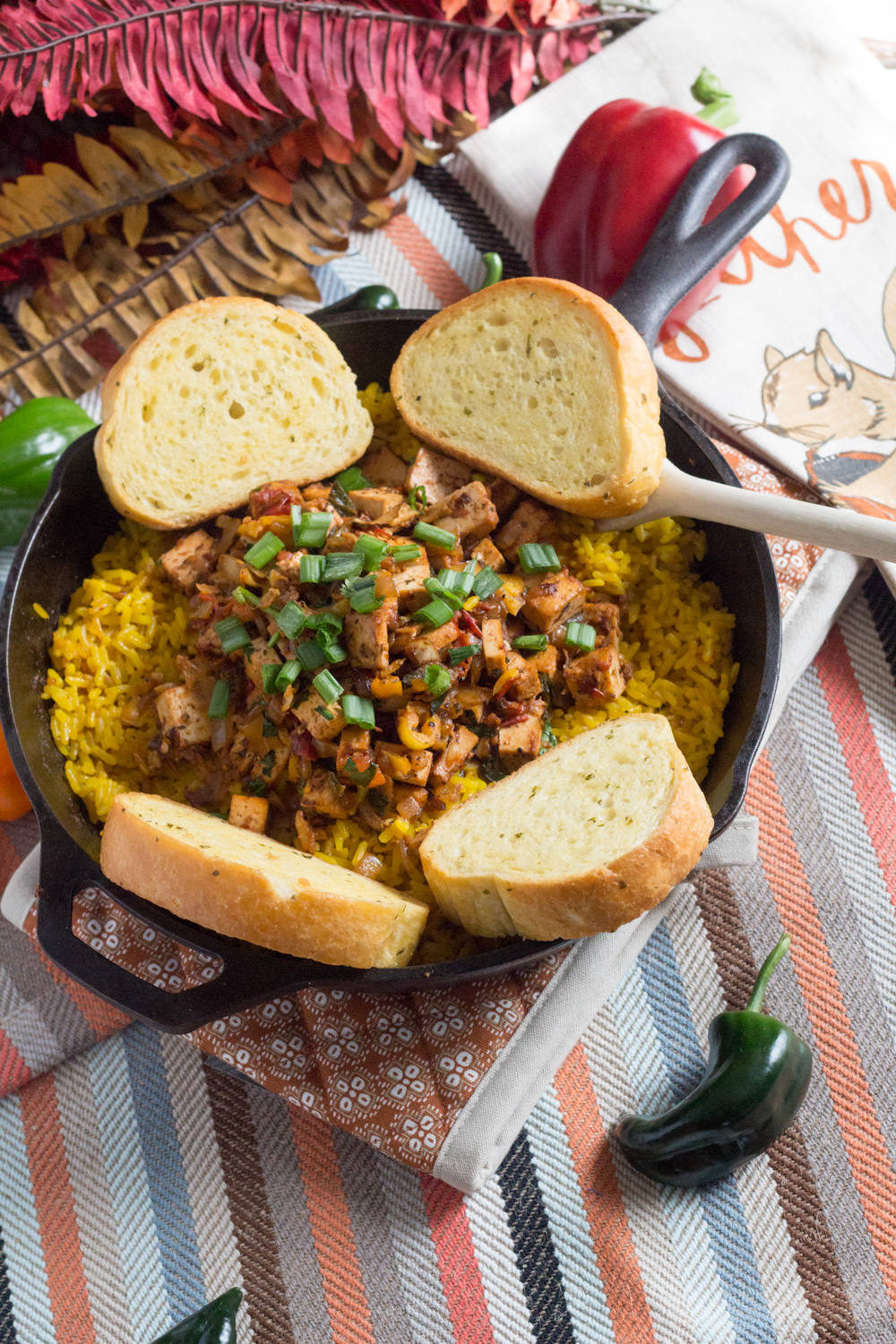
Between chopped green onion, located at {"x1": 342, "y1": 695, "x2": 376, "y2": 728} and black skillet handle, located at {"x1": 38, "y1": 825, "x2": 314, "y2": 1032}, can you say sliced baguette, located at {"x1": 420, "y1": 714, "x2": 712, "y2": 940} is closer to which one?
chopped green onion, located at {"x1": 342, "y1": 695, "x2": 376, "y2": 728}

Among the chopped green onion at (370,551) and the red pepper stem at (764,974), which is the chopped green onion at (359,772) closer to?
the chopped green onion at (370,551)

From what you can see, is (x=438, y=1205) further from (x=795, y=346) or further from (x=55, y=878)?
(x=795, y=346)

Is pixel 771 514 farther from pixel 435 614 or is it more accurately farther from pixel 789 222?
pixel 789 222

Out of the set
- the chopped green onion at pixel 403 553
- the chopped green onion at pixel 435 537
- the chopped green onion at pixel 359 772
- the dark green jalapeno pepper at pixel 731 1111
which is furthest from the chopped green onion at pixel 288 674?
the dark green jalapeno pepper at pixel 731 1111

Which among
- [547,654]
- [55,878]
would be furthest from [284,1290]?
[547,654]

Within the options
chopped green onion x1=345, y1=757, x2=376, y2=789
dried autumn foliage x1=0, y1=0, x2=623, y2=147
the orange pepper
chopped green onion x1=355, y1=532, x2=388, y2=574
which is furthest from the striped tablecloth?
dried autumn foliage x1=0, y1=0, x2=623, y2=147

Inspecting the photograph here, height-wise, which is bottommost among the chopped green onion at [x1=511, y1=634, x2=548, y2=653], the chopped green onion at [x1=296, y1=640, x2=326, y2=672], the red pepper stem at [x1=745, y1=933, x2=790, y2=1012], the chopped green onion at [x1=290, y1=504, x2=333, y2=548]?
the red pepper stem at [x1=745, y1=933, x2=790, y2=1012]

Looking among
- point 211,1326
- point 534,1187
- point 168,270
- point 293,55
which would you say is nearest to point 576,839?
point 534,1187
